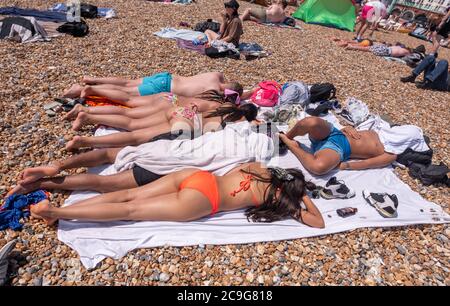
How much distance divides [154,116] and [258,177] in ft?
5.72

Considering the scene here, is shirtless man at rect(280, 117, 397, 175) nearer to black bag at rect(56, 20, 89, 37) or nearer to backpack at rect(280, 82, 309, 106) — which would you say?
backpack at rect(280, 82, 309, 106)

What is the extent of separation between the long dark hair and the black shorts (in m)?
1.06

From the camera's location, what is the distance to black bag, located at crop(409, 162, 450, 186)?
14.6 feet

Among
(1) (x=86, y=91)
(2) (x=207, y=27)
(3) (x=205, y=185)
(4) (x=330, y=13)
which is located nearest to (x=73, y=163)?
(3) (x=205, y=185)

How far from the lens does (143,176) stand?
3258mm

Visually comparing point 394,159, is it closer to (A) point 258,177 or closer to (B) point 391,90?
(A) point 258,177

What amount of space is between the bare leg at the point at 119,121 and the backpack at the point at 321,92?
11.4ft

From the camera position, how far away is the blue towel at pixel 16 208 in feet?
9.25

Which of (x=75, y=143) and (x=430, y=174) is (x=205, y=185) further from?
(x=430, y=174)

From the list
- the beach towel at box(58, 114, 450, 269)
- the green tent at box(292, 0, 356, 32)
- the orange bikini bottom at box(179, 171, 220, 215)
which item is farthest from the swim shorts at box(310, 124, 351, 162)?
the green tent at box(292, 0, 356, 32)

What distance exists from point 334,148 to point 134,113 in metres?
3.03

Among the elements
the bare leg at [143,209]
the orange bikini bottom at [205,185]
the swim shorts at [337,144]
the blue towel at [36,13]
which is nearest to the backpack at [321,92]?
the swim shorts at [337,144]
